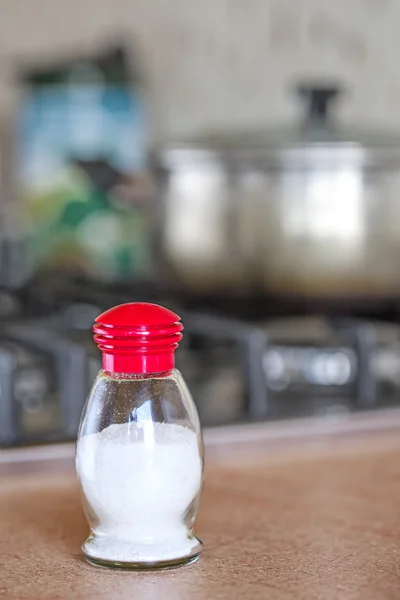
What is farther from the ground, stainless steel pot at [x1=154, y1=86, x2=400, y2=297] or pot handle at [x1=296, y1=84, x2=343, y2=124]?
pot handle at [x1=296, y1=84, x2=343, y2=124]

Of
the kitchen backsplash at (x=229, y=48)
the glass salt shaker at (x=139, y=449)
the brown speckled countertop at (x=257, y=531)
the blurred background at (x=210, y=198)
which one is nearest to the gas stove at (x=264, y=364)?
the blurred background at (x=210, y=198)

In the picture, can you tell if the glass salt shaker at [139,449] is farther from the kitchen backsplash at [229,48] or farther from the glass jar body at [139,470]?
the kitchen backsplash at [229,48]

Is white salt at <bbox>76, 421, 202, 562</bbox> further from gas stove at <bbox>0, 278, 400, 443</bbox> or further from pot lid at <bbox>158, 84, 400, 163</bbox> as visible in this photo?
pot lid at <bbox>158, 84, 400, 163</bbox>

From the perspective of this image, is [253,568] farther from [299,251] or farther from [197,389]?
[299,251]

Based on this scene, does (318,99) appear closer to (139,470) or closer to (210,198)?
(210,198)

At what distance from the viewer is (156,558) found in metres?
0.49

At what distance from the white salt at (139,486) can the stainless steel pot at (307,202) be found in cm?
75

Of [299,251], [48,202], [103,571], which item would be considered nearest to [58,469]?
[103,571]

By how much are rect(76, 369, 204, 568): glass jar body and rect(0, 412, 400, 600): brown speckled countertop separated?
0.5 inches

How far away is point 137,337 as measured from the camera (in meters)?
0.48

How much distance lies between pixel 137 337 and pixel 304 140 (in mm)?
786

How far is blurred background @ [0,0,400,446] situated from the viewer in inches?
40.2

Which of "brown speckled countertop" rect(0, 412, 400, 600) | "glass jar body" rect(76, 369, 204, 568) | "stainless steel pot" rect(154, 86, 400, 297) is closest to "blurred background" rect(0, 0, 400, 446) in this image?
"stainless steel pot" rect(154, 86, 400, 297)

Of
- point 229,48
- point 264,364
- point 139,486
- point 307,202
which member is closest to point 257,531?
point 139,486
